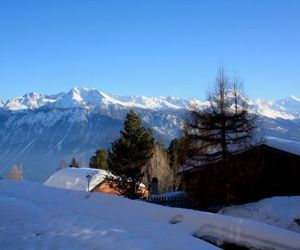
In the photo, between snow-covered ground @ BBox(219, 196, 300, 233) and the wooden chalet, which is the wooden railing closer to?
the wooden chalet

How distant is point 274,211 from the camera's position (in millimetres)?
26516

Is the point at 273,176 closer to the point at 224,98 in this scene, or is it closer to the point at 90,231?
the point at 224,98

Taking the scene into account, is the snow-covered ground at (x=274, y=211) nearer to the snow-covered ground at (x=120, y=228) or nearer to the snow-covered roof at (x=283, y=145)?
the snow-covered roof at (x=283, y=145)

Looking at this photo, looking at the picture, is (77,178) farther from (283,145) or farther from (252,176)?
(283,145)

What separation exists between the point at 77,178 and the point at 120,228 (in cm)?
4978

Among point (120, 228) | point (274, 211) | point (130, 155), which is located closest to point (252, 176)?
point (274, 211)

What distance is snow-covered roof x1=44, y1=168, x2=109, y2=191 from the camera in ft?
193

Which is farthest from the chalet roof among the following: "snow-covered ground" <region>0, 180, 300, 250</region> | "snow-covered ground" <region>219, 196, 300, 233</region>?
"snow-covered ground" <region>0, 180, 300, 250</region>

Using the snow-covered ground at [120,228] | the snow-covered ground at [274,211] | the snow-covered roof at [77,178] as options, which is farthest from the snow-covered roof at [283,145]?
the snow-covered roof at [77,178]

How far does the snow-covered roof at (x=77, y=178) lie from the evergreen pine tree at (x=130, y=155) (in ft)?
43.1

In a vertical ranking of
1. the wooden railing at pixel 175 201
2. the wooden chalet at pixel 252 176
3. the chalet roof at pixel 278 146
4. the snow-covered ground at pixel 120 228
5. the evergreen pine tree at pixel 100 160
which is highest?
the evergreen pine tree at pixel 100 160

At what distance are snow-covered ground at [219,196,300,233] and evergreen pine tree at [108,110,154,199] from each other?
14.5 m

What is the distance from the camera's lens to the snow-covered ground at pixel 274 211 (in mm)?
24391

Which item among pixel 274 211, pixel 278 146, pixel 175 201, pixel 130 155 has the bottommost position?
pixel 274 211
